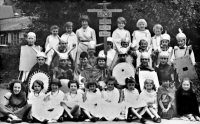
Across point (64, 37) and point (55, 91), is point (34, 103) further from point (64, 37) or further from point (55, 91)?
point (64, 37)

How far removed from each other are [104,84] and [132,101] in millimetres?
615

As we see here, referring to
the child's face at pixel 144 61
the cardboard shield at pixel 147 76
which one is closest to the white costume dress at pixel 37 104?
the cardboard shield at pixel 147 76

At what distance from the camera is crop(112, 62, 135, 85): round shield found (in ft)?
22.2

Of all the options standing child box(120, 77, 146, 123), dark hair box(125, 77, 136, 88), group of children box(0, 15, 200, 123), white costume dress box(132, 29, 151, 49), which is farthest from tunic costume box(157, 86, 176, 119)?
white costume dress box(132, 29, 151, 49)

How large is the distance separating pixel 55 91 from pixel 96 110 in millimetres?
716

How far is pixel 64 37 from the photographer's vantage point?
750 cm

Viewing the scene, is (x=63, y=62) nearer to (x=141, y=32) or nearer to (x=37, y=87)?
(x=37, y=87)

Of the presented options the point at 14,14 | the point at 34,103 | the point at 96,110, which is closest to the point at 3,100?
the point at 34,103

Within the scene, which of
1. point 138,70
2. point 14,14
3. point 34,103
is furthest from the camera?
point 14,14

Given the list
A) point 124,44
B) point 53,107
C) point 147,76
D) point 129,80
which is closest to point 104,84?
point 129,80

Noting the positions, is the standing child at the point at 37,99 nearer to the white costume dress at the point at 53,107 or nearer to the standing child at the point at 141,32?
the white costume dress at the point at 53,107

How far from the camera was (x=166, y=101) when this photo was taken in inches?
259

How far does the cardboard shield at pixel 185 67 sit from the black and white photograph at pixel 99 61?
0.02 meters

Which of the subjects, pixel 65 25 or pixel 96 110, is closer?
pixel 96 110
